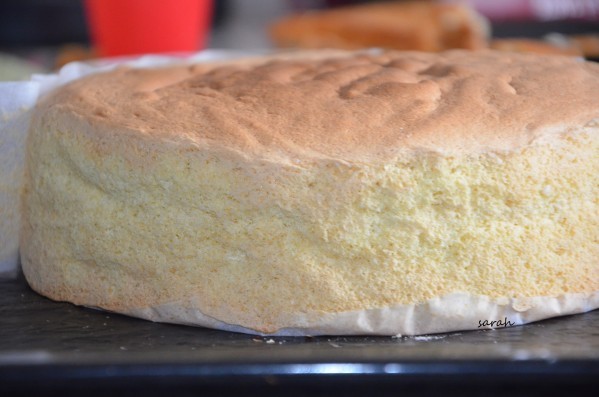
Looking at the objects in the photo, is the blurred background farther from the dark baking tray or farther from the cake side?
the dark baking tray

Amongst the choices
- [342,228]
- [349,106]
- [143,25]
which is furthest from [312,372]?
[143,25]

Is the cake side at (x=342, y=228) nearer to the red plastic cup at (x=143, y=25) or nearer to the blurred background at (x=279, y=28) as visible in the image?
the blurred background at (x=279, y=28)

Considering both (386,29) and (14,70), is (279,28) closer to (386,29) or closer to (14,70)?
(386,29)

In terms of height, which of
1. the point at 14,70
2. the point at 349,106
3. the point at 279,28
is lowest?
the point at 279,28

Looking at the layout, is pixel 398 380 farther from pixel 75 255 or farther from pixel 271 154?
pixel 75 255

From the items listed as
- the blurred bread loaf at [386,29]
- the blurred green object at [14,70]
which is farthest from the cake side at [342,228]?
the blurred bread loaf at [386,29]

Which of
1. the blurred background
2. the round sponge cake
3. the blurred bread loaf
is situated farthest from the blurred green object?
the blurred bread loaf

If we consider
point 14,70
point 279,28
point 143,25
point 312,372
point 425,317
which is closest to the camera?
point 312,372

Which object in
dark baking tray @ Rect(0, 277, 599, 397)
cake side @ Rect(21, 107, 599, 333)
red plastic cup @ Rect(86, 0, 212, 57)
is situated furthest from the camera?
red plastic cup @ Rect(86, 0, 212, 57)
